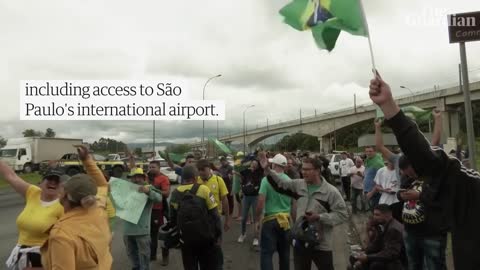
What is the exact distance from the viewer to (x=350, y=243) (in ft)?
26.9

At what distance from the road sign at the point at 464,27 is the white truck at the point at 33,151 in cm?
3995

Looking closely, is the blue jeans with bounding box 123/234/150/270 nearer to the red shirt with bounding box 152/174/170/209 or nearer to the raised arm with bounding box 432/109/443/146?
the red shirt with bounding box 152/174/170/209

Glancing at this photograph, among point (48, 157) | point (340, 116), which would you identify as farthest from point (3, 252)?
point (340, 116)

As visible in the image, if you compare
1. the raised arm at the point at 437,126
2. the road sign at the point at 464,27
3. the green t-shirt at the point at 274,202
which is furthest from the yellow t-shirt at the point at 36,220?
the road sign at the point at 464,27

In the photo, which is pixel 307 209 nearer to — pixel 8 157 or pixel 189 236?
pixel 189 236

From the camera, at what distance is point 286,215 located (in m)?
5.84

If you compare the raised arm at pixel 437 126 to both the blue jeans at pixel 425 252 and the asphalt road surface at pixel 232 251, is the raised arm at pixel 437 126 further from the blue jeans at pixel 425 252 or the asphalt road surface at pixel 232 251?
the asphalt road surface at pixel 232 251

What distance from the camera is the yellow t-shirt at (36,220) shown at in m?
3.78

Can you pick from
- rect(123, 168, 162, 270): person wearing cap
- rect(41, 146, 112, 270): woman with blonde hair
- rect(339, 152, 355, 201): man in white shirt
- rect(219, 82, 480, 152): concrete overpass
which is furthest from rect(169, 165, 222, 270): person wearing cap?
rect(219, 82, 480, 152): concrete overpass

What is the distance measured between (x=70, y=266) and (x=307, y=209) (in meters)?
2.50

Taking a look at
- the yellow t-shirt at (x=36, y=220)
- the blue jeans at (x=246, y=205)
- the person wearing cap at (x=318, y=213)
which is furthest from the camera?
the blue jeans at (x=246, y=205)

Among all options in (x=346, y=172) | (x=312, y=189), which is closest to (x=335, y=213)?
(x=312, y=189)

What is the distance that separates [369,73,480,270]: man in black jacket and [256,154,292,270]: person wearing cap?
3.34 metres

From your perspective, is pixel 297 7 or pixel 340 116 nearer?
pixel 297 7
